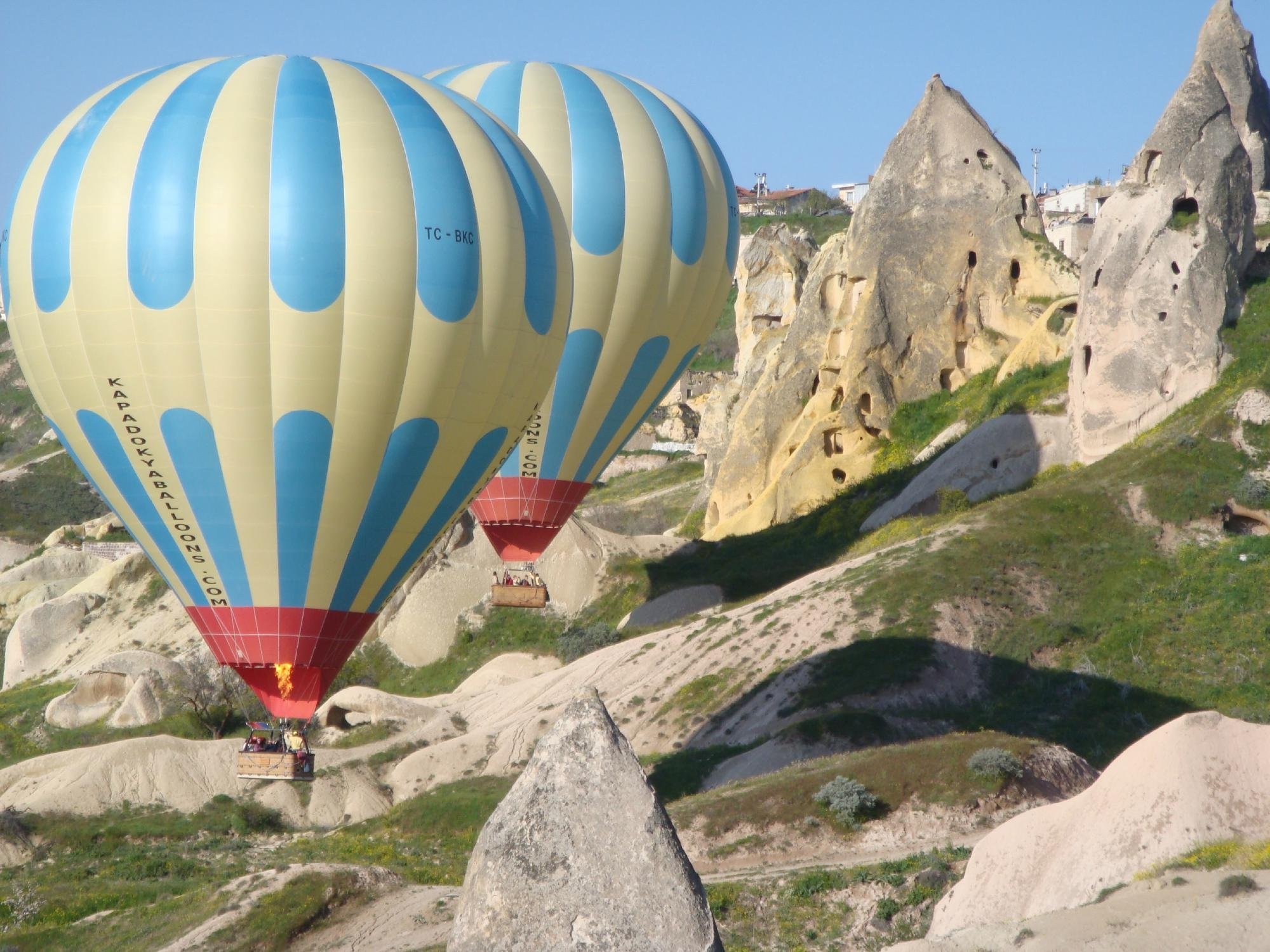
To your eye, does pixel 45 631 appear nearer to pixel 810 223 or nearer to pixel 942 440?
pixel 942 440

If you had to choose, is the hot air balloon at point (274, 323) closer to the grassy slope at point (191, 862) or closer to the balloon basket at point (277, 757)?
the balloon basket at point (277, 757)

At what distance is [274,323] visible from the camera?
73.0 ft

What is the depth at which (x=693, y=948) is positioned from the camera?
13.0 m

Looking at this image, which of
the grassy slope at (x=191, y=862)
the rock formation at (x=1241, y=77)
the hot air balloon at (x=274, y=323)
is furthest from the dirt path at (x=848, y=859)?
the rock formation at (x=1241, y=77)

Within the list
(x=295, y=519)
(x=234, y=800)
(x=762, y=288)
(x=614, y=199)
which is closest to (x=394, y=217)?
(x=295, y=519)

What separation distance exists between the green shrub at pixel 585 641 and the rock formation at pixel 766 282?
3486cm

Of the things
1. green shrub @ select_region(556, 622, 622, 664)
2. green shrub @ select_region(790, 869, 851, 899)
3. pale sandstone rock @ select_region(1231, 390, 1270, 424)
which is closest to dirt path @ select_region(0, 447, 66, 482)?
green shrub @ select_region(556, 622, 622, 664)

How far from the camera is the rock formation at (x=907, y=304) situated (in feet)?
160

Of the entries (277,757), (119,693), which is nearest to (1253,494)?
(277,757)

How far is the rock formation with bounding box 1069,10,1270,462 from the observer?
3722 cm

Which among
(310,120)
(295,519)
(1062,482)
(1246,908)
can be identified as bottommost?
(1246,908)

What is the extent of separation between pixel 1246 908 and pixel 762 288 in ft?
224

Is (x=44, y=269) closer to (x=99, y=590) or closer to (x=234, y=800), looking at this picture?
(x=234, y=800)

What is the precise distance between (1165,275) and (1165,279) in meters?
0.11
